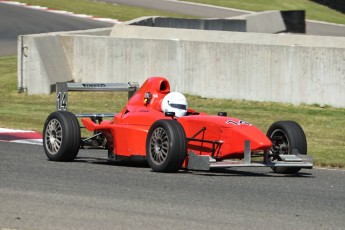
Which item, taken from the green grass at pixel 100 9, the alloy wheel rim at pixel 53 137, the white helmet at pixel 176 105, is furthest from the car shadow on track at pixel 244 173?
the green grass at pixel 100 9

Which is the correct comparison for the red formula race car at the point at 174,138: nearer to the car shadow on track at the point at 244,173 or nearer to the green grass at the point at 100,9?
the car shadow on track at the point at 244,173

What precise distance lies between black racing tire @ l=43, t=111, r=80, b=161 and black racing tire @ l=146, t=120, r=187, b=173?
4.35ft

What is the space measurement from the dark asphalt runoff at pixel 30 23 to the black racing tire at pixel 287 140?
2234cm

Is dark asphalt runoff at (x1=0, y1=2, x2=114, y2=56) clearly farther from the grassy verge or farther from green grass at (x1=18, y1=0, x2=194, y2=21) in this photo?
the grassy verge

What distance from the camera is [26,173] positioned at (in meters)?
12.4

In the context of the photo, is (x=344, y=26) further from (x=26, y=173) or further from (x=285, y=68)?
(x=26, y=173)

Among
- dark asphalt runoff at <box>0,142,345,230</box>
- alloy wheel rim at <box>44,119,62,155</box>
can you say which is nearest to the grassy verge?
dark asphalt runoff at <box>0,142,345,230</box>

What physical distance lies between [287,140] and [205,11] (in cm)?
3654

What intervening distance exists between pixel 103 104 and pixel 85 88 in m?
9.07

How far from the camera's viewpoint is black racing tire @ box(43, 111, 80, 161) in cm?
1362

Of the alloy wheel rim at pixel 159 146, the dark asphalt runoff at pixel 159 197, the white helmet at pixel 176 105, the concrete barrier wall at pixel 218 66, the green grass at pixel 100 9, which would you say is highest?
the green grass at pixel 100 9

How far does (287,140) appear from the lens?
13.0 meters

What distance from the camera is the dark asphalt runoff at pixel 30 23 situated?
37688 millimetres

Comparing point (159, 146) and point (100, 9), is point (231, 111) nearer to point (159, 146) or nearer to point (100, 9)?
point (159, 146)
